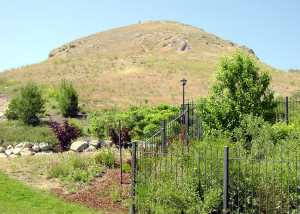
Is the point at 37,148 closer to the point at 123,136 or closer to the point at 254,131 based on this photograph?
the point at 123,136

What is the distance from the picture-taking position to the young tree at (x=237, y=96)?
35.0 feet

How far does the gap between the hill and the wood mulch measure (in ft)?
31.5

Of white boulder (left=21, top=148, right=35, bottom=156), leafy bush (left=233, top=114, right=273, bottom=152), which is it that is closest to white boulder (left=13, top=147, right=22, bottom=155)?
white boulder (left=21, top=148, right=35, bottom=156)

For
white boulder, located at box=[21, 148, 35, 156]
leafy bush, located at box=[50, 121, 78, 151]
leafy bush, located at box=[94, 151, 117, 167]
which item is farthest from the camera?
leafy bush, located at box=[50, 121, 78, 151]

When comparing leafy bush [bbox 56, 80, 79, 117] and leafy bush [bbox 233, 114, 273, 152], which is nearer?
leafy bush [bbox 233, 114, 273, 152]

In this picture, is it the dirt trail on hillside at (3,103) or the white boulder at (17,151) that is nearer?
the white boulder at (17,151)

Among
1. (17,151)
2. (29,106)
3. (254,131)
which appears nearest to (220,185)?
(254,131)

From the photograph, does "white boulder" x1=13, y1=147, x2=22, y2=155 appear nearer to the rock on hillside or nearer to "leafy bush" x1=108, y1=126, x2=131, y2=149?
"leafy bush" x1=108, y1=126, x2=131, y2=149

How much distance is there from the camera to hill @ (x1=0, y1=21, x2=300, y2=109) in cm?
3027

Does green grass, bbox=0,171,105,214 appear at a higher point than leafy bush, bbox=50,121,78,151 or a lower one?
lower

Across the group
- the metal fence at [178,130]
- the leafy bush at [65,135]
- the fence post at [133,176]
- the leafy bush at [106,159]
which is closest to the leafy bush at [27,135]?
the leafy bush at [65,135]

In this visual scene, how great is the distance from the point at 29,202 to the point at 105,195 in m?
1.89

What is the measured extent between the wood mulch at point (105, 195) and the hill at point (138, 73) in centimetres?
959

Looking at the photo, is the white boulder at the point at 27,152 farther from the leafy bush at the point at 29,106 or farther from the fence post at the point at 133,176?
the fence post at the point at 133,176
